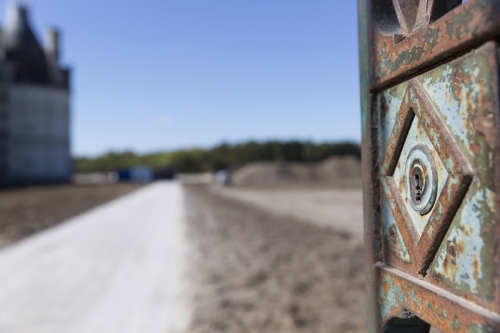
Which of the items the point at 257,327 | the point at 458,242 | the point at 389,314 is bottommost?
the point at 257,327

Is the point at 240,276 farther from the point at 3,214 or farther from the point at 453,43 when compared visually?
the point at 3,214

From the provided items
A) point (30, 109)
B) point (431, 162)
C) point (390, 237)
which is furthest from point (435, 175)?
point (30, 109)

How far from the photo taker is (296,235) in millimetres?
10828

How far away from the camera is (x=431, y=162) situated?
42.3 inches

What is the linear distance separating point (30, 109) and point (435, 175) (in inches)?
1796

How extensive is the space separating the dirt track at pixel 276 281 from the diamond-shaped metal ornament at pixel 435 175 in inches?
156

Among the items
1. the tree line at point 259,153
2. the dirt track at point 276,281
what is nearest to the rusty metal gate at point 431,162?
the dirt track at point 276,281

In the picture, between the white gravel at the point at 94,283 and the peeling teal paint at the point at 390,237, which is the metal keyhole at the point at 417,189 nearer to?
the peeling teal paint at the point at 390,237

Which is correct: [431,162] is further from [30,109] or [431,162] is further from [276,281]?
[30,109]

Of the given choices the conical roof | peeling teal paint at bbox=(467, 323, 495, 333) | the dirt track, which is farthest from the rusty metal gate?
the conical roof

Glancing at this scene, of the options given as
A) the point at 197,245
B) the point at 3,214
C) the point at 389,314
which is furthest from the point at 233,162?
the point at 389,314

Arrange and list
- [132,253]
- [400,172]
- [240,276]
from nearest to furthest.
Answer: [400,172] → [240,276] → [132,253]

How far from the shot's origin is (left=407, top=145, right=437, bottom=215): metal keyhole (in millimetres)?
1070

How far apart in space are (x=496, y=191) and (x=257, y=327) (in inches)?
174
